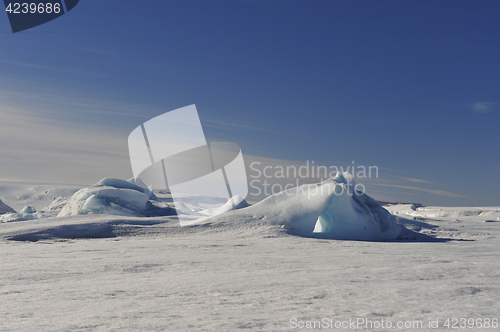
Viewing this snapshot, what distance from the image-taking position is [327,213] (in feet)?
29.4

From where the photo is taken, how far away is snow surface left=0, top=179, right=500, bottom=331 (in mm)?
2357

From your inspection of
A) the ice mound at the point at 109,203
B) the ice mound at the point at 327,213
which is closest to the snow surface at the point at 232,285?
the ice mound at the point at 327,213

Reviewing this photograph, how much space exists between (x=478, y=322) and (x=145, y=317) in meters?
2.09

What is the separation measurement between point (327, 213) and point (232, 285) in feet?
19.7

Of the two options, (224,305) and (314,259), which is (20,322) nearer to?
(224,305)

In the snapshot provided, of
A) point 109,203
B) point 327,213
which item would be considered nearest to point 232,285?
point 327,213

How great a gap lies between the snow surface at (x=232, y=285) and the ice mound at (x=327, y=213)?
4.78 ft

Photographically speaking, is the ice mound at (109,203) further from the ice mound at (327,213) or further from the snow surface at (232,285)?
the snow surface at (232,285)

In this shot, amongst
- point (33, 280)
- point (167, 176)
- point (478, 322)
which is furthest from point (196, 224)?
Result: point (478, 322)

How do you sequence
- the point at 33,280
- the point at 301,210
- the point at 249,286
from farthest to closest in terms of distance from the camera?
1. the point at 301,210
2. the point at 33,280
3. the point at 249,286

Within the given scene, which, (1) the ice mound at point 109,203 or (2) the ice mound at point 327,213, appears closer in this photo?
(2) the ice mound at point 327,213

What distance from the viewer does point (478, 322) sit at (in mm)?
2279

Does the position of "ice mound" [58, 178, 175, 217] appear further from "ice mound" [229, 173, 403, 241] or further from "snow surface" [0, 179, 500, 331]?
"snow surface" [0, 179, 500, 331]

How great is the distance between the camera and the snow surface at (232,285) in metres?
2.36
